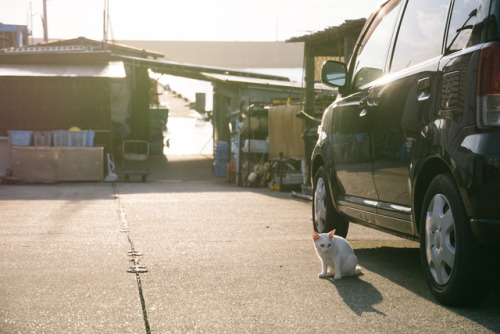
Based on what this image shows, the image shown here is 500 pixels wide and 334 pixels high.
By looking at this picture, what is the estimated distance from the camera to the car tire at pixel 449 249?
409cm

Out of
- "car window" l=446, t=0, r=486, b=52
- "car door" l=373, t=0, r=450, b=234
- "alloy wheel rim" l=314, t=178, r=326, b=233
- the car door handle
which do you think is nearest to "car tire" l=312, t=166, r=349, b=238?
"alloy wheel rim" l=314, t=178, r=326, b=233

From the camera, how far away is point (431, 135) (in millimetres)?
4504

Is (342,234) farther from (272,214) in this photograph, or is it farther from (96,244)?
(272,214)

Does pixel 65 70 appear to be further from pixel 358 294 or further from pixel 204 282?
pixel 358 294

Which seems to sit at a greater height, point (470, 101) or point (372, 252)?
point (470, 101)

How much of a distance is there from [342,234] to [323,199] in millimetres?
397

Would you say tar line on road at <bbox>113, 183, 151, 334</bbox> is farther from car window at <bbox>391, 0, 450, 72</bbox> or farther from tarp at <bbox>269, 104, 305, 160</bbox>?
tarp at <bbox>269, 104, 305, 160</bbox>

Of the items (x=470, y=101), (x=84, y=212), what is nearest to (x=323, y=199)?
(x=470, y=101)

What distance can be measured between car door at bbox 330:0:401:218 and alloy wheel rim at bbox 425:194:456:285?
1.20m

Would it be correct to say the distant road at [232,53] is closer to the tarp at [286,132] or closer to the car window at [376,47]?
the tarp at [286,132]

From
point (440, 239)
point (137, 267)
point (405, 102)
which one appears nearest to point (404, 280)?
point (440, 239)

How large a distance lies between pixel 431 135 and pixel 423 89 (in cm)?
37

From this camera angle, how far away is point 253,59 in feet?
226

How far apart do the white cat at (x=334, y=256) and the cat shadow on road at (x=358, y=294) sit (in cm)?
6
